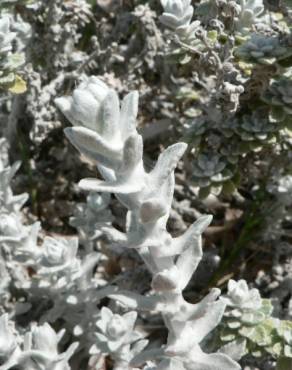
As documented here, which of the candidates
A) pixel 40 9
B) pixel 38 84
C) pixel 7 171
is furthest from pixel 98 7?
pixel 7 171

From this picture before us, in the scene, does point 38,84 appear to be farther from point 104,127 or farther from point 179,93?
point 104,127

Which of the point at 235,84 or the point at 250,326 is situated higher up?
the point at 235,84

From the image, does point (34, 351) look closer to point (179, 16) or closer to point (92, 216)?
point (92, 216)

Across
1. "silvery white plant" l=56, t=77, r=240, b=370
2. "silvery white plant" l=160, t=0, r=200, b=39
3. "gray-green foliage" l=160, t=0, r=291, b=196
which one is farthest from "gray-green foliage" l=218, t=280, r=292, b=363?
"silvery white plant" l=160, t=0, r=200, b=39

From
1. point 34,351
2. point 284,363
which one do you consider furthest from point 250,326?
point 34,351

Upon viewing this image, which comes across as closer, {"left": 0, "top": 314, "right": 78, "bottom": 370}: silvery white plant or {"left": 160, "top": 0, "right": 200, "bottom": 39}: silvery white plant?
{"left": 0, "top": 314, "right": 78, "bottom": 370}: silvery white plant

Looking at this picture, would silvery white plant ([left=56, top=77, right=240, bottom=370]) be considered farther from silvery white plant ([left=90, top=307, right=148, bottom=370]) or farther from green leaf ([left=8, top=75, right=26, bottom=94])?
green leaf ([left=8, top=75, right=26, bottom=94])

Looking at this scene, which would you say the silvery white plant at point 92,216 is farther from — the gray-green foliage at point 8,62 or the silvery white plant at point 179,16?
the silvery white plant at point 179,16

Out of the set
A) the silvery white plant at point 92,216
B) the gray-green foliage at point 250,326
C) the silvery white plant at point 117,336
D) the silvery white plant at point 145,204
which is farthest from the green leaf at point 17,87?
the gray-green foliage at point 250,326
